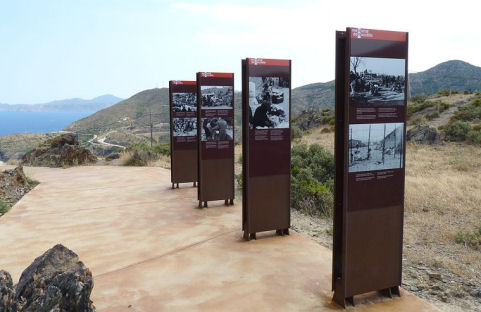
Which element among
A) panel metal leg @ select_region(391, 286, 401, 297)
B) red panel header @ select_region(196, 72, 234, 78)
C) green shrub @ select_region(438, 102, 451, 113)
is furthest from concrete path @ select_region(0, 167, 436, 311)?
green shrub @ select_region(438, 102, 451, 113)

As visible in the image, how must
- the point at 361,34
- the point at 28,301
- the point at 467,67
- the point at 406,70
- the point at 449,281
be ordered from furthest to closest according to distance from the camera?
1. the point at 467,67
2. the point at 449,281
3. the point at 406,70
4. the point at 361,34
5. the point at 28,301

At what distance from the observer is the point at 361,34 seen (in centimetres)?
363

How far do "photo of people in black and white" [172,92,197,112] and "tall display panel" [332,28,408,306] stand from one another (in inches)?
246

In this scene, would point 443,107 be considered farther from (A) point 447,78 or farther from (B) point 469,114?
(A) point 447,78

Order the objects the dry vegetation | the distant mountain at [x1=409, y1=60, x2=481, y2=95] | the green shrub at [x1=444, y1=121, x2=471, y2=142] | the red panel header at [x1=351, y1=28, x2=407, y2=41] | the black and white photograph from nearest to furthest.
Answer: the red panel header at [x1=351, y1=28, x2=407, y2=41]
the dry vegetation
the black and white photograph
the green shrub at [x1=444, y1=121, x2=471, y2=142]
the distant mountain at [x1=409, y1=60, x2=481, y2=95]

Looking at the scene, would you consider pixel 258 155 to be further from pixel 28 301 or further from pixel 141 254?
pixel 28 301

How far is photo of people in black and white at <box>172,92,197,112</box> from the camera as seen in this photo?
9.60 meters

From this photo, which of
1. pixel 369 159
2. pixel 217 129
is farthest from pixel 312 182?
pixel 369 159

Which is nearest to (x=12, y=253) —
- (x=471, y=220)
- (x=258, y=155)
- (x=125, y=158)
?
(x=258, y=155)

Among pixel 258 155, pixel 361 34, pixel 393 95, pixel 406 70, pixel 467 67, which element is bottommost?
pixel 258 155

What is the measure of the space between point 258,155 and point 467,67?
3236 inches

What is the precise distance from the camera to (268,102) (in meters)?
5.70

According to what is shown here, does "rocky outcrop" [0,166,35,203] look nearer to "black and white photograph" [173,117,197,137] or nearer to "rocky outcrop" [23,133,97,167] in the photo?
"black and white photograph" [173,117,197,137]

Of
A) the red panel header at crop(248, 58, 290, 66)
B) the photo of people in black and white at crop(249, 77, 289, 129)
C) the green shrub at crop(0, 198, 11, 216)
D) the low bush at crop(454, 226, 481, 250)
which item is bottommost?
the low bush at crop(454, 226, 481, 250)
